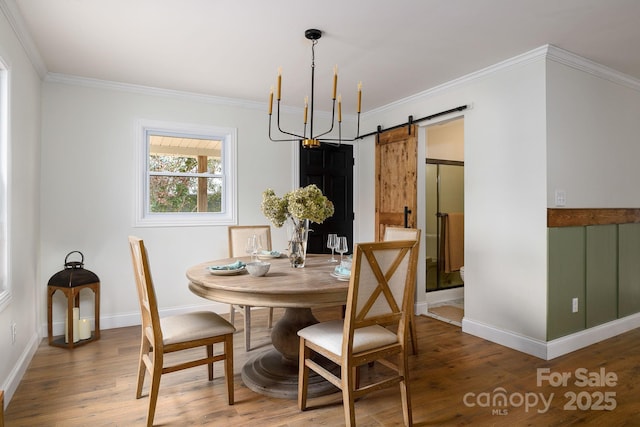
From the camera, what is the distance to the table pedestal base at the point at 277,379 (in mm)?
2393

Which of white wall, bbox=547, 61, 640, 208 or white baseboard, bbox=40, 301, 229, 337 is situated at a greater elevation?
white wall, bbox=547, 61, 640, 208

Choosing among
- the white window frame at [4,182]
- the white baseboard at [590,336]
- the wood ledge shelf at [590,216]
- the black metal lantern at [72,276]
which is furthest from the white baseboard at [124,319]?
the wood ledge shelf at [590,216]

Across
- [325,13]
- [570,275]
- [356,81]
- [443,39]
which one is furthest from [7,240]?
[570,275]

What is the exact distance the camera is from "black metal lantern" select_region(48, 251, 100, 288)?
3232 millimetres

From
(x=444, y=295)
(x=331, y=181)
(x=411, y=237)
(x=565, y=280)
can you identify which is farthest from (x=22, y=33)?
(x=444, y=295)

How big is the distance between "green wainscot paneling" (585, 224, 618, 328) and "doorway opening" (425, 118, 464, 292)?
1.58 m

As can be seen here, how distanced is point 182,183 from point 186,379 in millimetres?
2190

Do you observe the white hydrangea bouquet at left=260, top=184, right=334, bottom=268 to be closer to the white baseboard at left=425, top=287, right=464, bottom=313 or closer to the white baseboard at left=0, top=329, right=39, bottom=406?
the white baseboard at left=0, top=329, right=39, bottom=406

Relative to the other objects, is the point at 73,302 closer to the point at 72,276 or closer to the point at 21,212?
the point at 72,276

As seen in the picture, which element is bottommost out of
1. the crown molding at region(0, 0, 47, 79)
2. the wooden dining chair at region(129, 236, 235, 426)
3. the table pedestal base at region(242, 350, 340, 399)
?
the table pedestal base at region(242, 350, 340, 399)

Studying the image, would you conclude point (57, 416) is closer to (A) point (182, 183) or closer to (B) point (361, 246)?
(B) point (361, 246)

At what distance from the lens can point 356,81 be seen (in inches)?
145

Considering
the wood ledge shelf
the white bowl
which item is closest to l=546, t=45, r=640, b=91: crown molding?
the wood ledge shelf

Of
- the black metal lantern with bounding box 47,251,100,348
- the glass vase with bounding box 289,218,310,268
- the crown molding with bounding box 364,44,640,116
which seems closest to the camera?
the glass vase with bounding box 289,218,310,268
